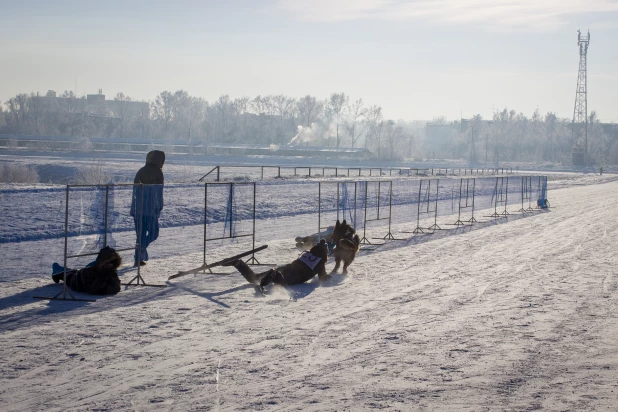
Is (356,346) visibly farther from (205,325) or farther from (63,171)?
(63,171)

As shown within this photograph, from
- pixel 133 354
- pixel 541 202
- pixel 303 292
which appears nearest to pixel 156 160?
pixel 303 292

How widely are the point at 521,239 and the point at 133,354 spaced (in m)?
16.3

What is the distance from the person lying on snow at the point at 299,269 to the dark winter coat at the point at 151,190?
7.08 feet

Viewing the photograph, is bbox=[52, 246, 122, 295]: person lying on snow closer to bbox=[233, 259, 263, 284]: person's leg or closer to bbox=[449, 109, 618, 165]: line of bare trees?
bbox=[233, 259, 263, 284]: person's leg

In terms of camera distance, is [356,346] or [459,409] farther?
[356,346]

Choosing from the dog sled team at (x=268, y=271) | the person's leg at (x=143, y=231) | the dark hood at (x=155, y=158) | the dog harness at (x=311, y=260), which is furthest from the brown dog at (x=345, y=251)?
the dark hood at (x=155, y=158)

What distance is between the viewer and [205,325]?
10102 millimetres

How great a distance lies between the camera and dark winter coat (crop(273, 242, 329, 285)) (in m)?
13.6

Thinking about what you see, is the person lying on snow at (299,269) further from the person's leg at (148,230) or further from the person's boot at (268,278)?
the person's leg at (148,230)

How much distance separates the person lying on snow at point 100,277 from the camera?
12.1 meters

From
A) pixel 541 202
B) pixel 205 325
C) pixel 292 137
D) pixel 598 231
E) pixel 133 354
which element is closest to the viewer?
pixel 133 354

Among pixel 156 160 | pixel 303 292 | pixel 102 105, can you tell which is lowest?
pixel 303 292

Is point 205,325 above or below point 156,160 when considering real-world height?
below

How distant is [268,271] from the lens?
12.9 m
